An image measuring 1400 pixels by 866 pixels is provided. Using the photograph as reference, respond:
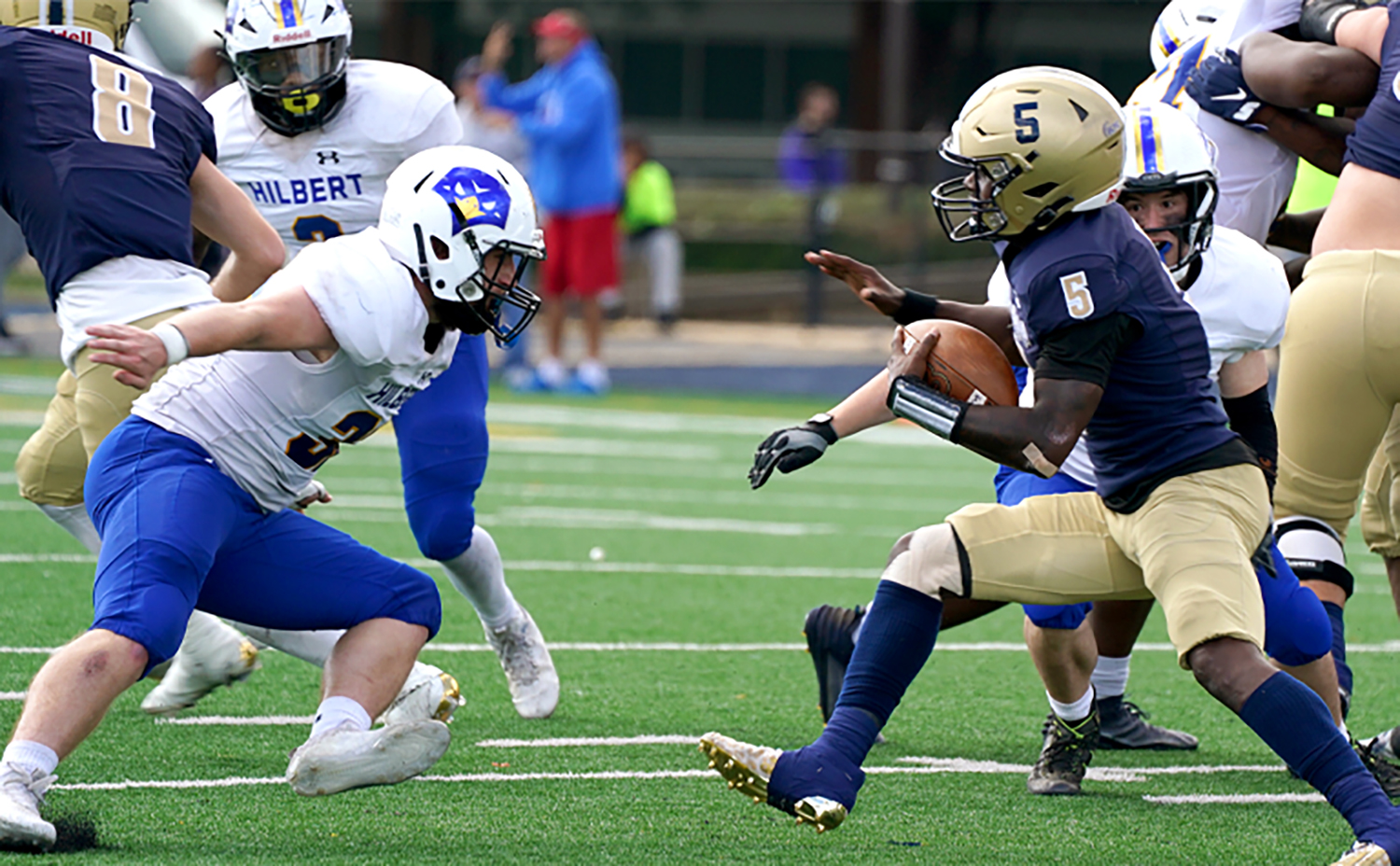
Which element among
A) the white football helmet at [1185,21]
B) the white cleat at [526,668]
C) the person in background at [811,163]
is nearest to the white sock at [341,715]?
the white cleat at [526,668]

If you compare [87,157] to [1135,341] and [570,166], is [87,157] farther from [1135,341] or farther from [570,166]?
[570,166]

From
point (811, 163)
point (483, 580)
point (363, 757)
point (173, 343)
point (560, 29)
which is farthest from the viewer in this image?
point (811, 163)

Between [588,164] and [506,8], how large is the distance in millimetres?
13378

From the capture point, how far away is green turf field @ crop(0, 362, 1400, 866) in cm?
355

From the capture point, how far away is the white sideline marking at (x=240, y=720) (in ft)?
14.5

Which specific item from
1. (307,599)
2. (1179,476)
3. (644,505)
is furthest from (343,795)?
(644,505)

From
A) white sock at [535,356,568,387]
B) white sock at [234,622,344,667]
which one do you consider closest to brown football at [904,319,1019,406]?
white sock at [234,622,344,667]

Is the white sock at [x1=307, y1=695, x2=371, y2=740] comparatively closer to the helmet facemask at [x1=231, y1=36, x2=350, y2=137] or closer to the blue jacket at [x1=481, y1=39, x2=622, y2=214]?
the helmet facemask at [x1=231, y1=36, x2=350, y2=137]

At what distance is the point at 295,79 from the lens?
464 centimetres

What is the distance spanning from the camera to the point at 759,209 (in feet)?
56.7

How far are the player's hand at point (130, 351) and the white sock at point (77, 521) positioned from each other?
4.49 feet

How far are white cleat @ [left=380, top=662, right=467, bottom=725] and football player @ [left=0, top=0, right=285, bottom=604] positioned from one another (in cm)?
94

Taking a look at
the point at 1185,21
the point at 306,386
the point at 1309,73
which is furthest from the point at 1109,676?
the point at 306,386

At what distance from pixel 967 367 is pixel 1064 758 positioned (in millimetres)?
1041
